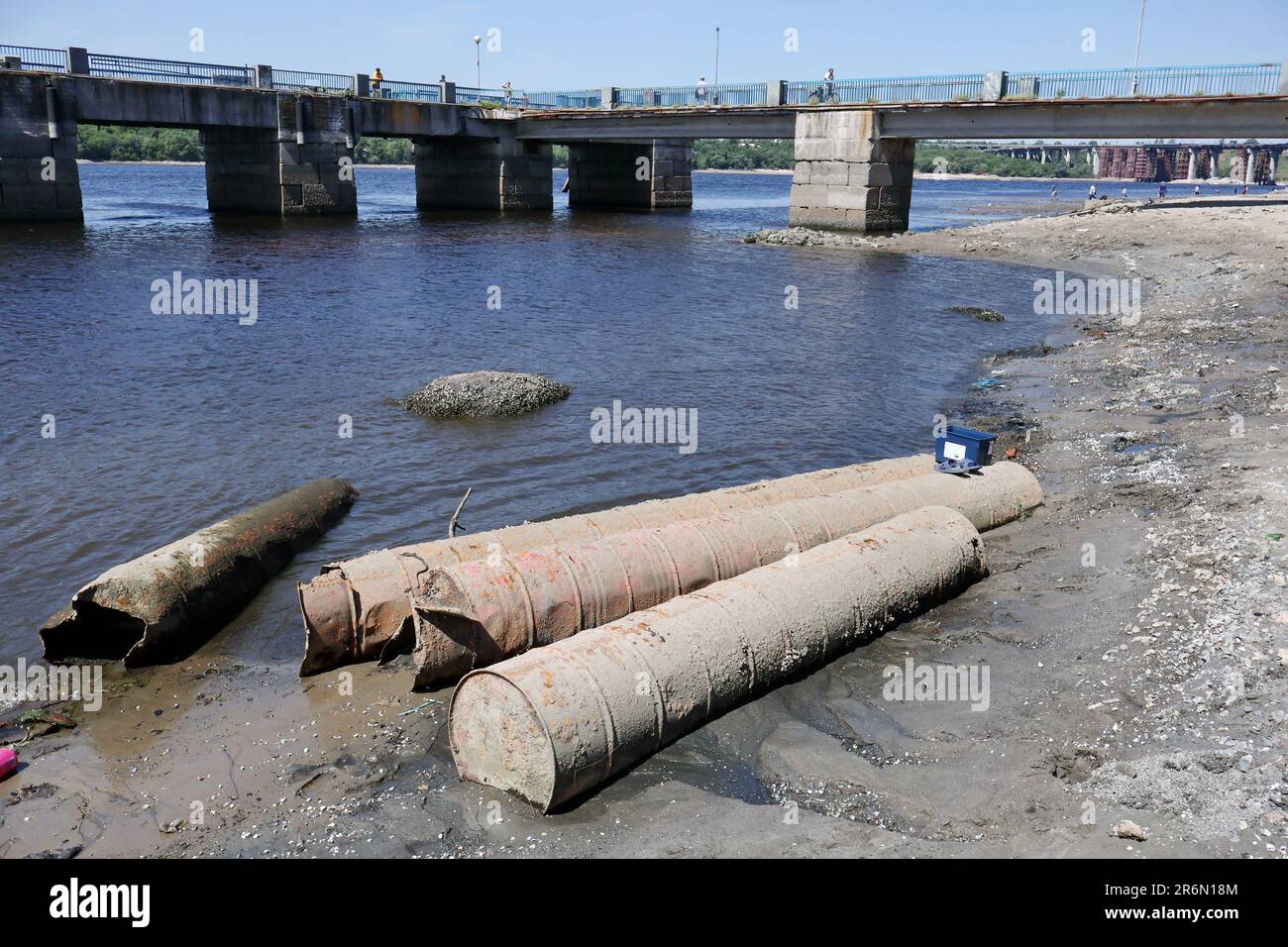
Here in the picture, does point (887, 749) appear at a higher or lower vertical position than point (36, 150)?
lower

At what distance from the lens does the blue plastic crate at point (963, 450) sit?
11.9 metres

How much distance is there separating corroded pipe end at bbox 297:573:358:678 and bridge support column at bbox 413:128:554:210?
199 feet

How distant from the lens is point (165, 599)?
8852mm

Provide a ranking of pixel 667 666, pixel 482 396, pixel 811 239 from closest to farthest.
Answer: pixel 667 666, pixel 482 396, pixel 811 239

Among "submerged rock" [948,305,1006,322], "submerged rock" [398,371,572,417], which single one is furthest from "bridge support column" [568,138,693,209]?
"submerged rock" [398,371,572,417]

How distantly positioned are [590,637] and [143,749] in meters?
3.55

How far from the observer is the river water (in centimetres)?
1238

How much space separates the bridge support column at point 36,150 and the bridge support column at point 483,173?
82.4 ft

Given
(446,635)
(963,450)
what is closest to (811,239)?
(963,450)

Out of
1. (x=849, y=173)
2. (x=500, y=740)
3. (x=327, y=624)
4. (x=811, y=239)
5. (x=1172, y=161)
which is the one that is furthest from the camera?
(x=1172, y=161)

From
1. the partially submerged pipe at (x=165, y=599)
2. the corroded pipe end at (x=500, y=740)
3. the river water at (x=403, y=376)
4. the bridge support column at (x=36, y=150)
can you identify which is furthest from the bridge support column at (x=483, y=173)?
the corroded pipe end at (x=500, y=740)

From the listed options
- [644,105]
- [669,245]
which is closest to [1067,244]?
[669,245]

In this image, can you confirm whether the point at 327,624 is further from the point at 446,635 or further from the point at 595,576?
the point at 595,576

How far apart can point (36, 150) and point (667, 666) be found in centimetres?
4920
